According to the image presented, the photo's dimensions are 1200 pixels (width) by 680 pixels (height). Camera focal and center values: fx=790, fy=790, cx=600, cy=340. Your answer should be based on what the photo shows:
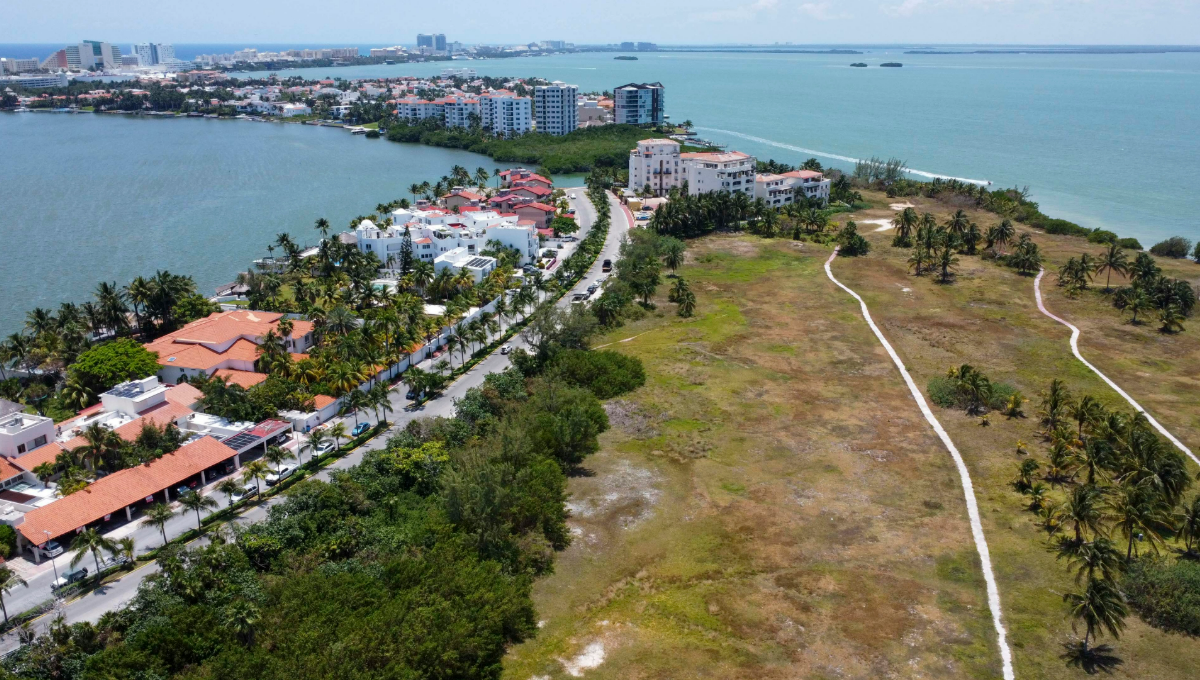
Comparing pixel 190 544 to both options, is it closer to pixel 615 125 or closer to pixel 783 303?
pixel 783 303

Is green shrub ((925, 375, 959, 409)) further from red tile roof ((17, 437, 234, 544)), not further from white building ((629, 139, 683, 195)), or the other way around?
white building ((629, 139, 683, 195))

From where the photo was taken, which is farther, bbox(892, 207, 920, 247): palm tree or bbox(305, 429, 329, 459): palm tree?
bbox(892, 207, 920, 247): palm tree

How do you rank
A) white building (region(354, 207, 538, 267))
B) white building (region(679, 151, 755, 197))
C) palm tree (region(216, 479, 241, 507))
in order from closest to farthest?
1. palm tree (region(216, 479, 241, 507))
2. white building (region(354, 207, 538, 267))
3. white building (region(679, 151, 755, 197))

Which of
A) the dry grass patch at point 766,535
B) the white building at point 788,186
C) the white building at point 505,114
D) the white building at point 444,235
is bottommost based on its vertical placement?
the dry grass patch at point 766,535

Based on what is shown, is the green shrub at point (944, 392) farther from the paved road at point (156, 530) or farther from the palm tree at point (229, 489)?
the palm tree at point (229, 489)

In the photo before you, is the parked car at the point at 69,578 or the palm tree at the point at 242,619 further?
the parked car at the point at 69,578

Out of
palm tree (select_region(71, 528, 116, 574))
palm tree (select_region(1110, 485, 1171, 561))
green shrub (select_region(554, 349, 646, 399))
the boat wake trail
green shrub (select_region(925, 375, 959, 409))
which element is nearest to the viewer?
palm tree (select_region(71, 528, 116, 574))

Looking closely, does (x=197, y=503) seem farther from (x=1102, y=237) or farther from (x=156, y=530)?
(x=1102, y=237)

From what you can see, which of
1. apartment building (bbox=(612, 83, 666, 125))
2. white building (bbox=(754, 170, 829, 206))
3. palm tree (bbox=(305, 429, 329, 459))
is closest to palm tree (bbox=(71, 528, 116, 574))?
palm tree (bbox=(305, 429, 329, 459))

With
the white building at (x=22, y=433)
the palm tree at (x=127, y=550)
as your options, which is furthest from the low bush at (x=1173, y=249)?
the white building at (x=22, y=433)
